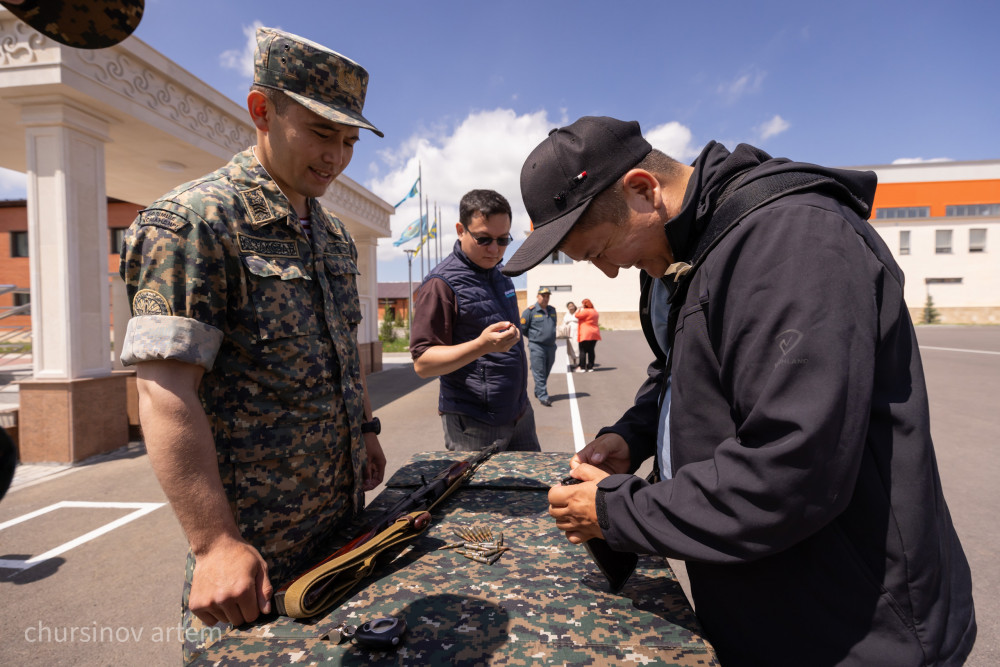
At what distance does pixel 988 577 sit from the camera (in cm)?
312

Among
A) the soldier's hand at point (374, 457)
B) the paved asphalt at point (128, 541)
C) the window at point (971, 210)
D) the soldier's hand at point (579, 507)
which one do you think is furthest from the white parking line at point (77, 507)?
the window at point (971, 210)

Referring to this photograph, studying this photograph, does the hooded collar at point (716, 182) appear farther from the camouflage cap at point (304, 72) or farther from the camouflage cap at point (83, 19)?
the camouflage cap at point (83, 19)

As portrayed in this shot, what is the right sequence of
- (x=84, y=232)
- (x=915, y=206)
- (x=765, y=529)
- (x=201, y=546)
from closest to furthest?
1. (x=765, y=529)
2. (x=201, y=546)
3. (x=84, y=232)
4. (x=915, y=206)

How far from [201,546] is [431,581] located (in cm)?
55

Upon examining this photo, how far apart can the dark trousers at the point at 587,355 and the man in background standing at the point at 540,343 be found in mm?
4168

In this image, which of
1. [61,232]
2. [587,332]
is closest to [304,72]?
[61,232]

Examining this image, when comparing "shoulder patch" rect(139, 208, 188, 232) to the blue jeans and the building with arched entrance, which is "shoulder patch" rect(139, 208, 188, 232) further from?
the blue jeans

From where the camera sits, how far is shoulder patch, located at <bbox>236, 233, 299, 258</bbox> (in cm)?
146

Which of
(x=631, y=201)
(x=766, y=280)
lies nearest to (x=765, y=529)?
(x=766, y=280)

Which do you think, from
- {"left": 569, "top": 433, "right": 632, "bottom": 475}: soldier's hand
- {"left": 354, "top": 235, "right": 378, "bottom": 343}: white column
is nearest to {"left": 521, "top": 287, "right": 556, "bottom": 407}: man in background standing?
{"left": 354, "top": 235, "right": 378, "bottom": 343}: white column

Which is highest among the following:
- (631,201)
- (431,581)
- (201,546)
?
(631,201)

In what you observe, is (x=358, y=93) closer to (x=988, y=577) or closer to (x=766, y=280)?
(x=766, y=280)

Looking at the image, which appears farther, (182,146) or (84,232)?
(182,146)

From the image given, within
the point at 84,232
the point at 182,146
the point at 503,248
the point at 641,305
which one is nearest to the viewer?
the point at 641,305
